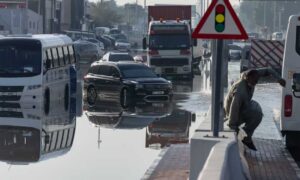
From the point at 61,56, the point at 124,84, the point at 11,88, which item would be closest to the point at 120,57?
the point at 124,84

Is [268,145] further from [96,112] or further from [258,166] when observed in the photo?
[96,112]

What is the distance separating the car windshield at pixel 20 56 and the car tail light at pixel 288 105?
41.3 ft

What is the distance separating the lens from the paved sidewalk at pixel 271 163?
587 inches

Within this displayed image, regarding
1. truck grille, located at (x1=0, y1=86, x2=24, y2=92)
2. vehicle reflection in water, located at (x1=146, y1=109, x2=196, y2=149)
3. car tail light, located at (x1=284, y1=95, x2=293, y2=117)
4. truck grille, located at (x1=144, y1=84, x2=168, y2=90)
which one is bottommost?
vehicle reflection in water, located at (x1=146, y1=109, x2=196, y2=149)

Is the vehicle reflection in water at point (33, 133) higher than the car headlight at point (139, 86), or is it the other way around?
the car headlight at point (139, 86)

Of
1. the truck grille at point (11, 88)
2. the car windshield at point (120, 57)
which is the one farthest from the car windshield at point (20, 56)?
the car windshield at point (120, 57)

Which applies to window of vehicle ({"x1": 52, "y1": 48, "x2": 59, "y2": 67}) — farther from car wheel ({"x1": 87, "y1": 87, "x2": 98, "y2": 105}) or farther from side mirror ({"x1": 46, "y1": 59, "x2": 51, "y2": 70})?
car wheel ({"x1": 87, "y1": 87, "x2": 98, "y2": 105})

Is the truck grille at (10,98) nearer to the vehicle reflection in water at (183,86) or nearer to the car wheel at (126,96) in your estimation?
the car wheel at (126,96)

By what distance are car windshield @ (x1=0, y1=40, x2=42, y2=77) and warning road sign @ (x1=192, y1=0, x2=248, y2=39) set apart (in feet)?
55.4

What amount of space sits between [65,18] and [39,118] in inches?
3995

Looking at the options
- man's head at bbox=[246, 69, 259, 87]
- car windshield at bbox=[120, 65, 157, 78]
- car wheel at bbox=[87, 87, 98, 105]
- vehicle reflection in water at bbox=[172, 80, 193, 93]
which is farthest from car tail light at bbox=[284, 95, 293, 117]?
vehicle reflection in water at bbox=[172, 80, 193, 93]

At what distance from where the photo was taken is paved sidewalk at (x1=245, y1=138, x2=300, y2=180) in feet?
48.9

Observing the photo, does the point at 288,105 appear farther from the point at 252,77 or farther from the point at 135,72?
the point at 135,72

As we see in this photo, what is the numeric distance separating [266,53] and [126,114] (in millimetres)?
26944
